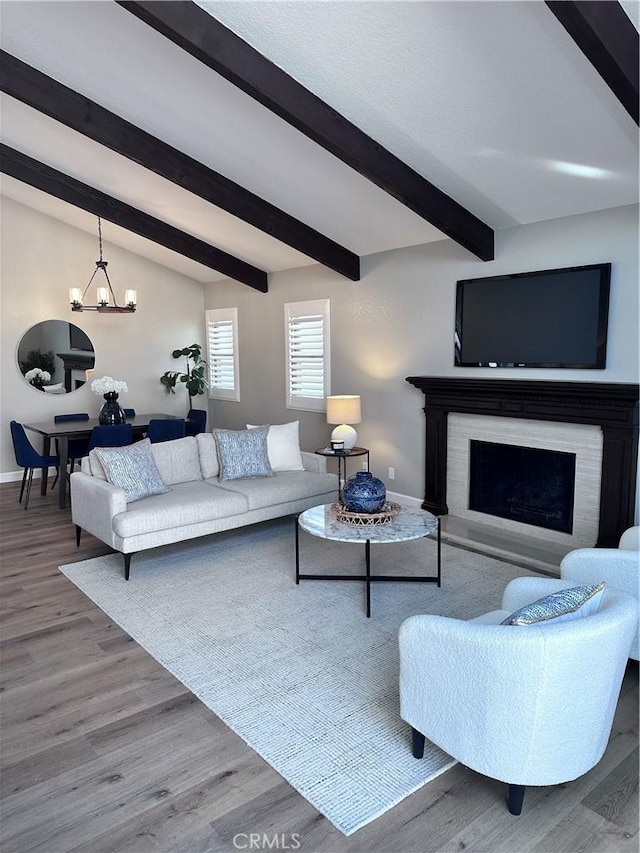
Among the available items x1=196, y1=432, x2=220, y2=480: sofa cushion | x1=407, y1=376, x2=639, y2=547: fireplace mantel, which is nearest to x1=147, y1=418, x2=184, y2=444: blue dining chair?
x1=196, y1=432, x2=220, y2=480: sofa cushion

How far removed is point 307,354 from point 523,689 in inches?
213

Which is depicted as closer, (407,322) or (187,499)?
(187,499)

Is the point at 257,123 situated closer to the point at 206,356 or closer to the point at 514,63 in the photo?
the point at 514,63

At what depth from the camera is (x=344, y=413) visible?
5.85 m

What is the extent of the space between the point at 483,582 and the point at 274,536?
70.2 inches

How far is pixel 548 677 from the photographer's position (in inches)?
73.5

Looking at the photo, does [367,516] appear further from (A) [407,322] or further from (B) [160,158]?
(B) [160,158]

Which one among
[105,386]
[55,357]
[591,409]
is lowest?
[591,409]

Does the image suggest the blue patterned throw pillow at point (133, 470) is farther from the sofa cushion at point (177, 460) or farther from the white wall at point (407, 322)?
the white wall at point (407, 322)

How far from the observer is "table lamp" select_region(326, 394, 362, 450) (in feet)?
19.2

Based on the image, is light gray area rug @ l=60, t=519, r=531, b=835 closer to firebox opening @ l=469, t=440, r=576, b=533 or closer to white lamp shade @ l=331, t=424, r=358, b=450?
firebox opening @ l=469, t=440, r=576, b=533

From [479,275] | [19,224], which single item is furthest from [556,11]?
[19,224]

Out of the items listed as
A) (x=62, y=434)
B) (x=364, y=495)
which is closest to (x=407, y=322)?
(x=364, y=495)

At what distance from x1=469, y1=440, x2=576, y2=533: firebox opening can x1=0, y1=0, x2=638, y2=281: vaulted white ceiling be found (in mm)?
1820
